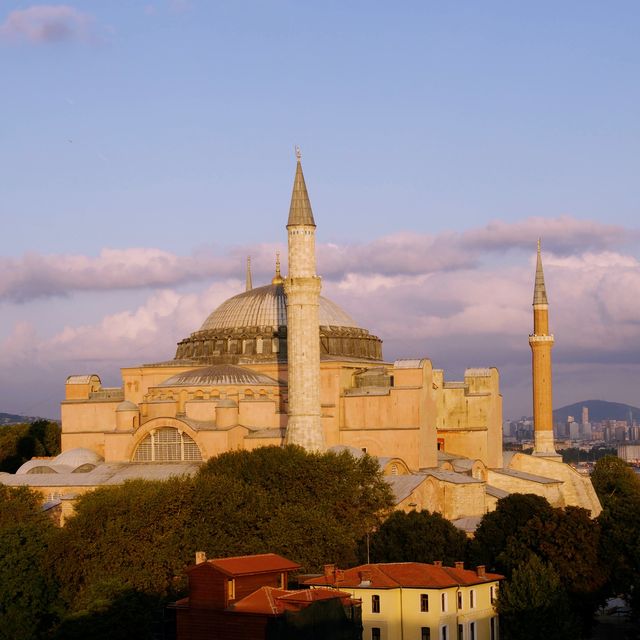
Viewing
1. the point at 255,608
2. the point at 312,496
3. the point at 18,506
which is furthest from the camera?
the point at 18,506

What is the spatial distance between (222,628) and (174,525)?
25.3ft

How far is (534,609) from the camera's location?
3003 cm

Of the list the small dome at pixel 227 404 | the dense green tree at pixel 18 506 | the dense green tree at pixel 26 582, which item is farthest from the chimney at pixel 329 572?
the small dome at pixel 227 404

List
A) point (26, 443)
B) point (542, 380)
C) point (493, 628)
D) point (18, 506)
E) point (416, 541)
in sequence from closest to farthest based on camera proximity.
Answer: point (493, 628)
point (416, 541)
point (18, 506)
point (542, 380)
point (26, 443)

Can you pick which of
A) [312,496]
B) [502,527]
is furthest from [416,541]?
[312,496]

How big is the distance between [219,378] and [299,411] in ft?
21.1

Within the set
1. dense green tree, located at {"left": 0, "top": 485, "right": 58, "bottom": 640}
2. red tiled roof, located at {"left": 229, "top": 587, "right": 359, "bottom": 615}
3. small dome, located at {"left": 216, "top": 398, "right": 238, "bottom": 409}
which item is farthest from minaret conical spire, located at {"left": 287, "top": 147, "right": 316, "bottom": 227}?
red tiled roof, located at {"left": 229, "top": 587, "right": 359, "bottom": 615}

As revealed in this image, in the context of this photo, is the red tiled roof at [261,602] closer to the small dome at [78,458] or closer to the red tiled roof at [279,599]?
the red tiled roof at [279,599]

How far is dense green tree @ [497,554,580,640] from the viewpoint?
30.1 m

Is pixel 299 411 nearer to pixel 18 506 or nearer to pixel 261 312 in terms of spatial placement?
pixel 18 506

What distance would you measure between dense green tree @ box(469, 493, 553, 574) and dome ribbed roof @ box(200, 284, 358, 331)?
50.0 feet

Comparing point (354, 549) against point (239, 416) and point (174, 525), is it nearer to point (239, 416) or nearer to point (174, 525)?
point (174, 525)

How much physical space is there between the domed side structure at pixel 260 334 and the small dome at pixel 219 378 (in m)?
1.90

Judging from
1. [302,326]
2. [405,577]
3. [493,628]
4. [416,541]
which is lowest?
[493,628]
